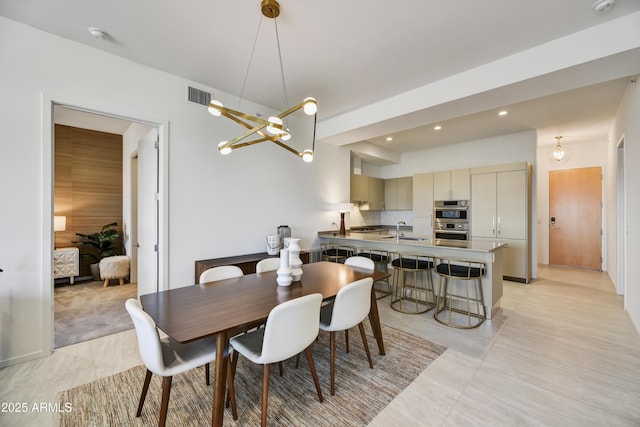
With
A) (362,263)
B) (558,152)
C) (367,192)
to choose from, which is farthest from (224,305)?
(558,152)

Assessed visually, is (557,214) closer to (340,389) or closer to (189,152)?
(340,389)

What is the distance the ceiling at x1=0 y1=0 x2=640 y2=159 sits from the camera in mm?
2119

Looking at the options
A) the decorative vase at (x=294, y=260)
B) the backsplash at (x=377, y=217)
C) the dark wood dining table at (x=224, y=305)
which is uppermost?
the backsplash at (x=377, y=217)

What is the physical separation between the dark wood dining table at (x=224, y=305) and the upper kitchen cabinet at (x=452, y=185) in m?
3.98

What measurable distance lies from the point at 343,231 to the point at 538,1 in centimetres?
392

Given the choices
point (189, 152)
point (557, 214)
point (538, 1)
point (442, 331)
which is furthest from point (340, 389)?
point (557, 214)

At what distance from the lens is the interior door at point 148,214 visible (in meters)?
3.17

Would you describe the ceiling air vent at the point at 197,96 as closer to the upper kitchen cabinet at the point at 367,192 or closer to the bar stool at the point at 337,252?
the bar stool at the point at 337,252

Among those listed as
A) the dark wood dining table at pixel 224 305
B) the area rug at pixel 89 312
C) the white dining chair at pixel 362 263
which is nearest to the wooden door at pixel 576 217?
the white dining chair at pixel 362 263

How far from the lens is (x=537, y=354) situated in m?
2.45

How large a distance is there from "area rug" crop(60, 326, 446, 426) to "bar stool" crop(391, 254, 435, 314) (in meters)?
1.16

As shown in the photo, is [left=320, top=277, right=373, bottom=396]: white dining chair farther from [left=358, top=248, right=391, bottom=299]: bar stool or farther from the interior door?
the interior door

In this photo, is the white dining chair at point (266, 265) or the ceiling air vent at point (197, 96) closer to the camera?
the white dining chair at point (266, 265)

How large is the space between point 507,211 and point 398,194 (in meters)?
2.53
